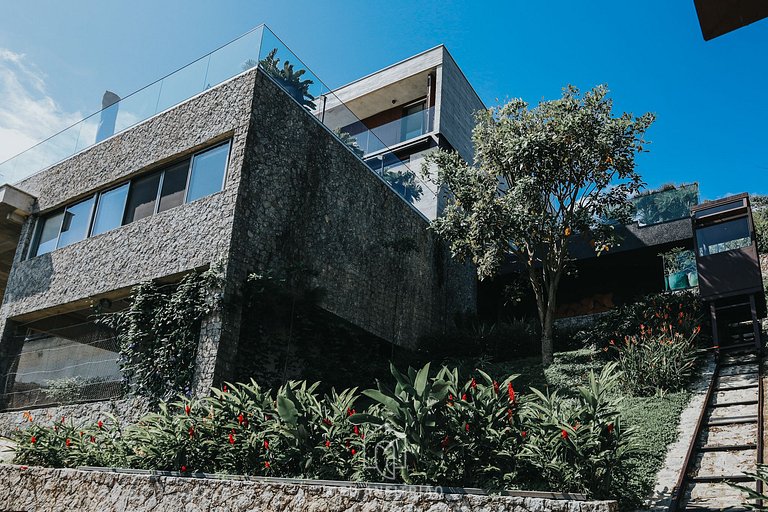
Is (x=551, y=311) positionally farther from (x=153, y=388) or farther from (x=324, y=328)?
(x=153, y=388)

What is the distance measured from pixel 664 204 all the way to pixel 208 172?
12493 millimetres

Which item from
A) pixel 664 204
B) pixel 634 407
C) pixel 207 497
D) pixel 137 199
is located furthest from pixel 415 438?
pixel 664 204

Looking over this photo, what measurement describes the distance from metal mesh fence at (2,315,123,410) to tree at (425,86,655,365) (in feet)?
24.9

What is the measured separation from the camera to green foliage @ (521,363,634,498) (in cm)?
535

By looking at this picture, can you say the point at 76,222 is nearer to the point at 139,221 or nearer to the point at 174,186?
the point at 139,221

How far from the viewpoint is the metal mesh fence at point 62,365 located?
39.3 feet

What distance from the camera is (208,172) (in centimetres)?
1231

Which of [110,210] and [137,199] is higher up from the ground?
[137,199]

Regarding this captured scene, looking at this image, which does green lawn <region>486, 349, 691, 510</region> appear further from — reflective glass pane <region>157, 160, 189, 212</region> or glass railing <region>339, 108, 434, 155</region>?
reflective glass pane <region>157, 160, 189, 212</region>

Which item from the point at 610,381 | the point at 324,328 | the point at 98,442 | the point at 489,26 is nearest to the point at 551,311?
the point at 324,328

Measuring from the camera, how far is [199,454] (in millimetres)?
7359

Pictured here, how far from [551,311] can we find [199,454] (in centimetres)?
839

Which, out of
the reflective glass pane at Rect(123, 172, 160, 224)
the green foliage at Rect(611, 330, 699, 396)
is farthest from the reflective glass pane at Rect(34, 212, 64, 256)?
the green foliage at Rect(611, 330, 699, 396)

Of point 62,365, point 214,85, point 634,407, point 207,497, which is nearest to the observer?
point 207,497
